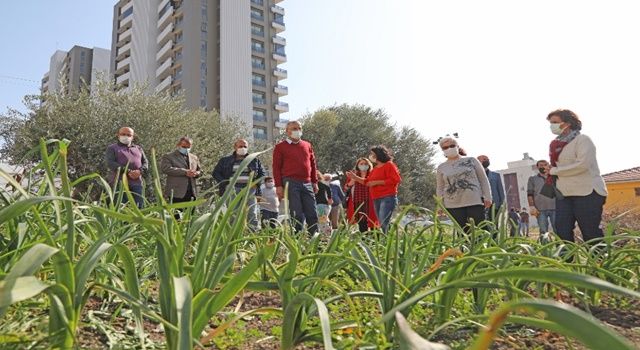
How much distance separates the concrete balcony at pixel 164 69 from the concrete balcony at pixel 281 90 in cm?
1252

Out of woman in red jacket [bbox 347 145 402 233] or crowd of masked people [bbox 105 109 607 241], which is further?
woman in red jacket [bbox 347 145 402 233]

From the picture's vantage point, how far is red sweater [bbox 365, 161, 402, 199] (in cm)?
545

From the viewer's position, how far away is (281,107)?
171 feet

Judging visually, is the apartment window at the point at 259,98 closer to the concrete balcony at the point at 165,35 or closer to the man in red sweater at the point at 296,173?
the concrete balcony at the point at 165,35

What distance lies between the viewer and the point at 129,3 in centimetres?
5612

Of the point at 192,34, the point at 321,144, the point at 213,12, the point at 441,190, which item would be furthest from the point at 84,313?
the point at 213,12

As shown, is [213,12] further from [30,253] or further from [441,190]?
[30,253]

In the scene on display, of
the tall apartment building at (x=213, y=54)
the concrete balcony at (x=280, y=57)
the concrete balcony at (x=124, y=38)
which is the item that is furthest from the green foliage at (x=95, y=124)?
the concrete balcony at (x=124, y=38)

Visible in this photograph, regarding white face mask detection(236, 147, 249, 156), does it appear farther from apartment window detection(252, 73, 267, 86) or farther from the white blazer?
apartment window detection(252, 73, 267, 86)

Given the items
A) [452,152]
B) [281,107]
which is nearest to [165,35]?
[281,107]

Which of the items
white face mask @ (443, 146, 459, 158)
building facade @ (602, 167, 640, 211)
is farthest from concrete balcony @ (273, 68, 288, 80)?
white face mask @ (443, 146, 459, 158)

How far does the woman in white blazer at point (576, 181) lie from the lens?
3.46m

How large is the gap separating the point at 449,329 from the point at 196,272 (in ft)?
2.34

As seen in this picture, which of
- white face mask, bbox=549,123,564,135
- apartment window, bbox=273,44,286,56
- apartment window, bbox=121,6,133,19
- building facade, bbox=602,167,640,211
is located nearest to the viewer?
white face mask, bbox=549,123,564,135
